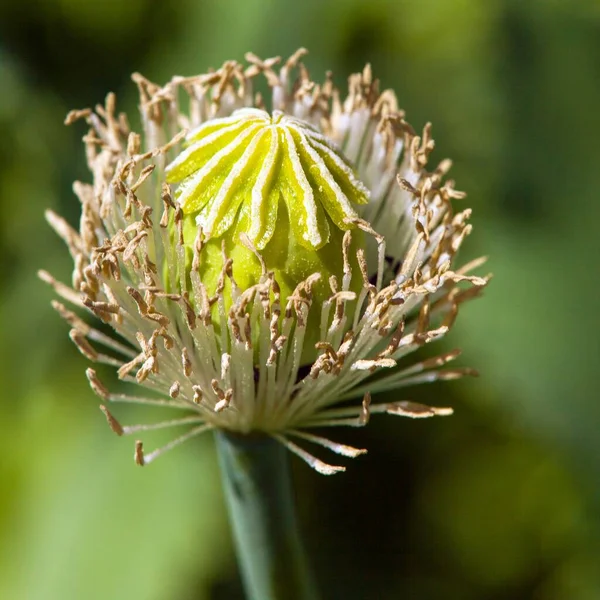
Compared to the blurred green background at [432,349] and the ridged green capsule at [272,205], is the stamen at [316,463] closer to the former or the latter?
the ridged green capsule at [272,205]

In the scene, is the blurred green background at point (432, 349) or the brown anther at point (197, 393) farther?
the blurred green background at point (432, 349)

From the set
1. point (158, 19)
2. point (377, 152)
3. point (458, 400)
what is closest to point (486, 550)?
point (458, 400)

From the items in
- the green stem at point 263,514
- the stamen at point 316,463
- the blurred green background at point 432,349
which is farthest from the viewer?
the blurred green background at point 432,349

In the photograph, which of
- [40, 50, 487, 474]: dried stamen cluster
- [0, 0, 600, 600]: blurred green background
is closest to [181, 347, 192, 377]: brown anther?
[40, 50, 487, 474]: dried stamen cluster

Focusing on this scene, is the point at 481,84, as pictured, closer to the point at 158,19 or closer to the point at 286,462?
the point at 158,19

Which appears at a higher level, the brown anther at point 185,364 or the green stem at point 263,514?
the brown anther at point 185,364

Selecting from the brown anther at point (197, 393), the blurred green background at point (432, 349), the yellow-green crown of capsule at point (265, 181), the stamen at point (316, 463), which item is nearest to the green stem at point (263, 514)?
the stamen at point (316, 463)
